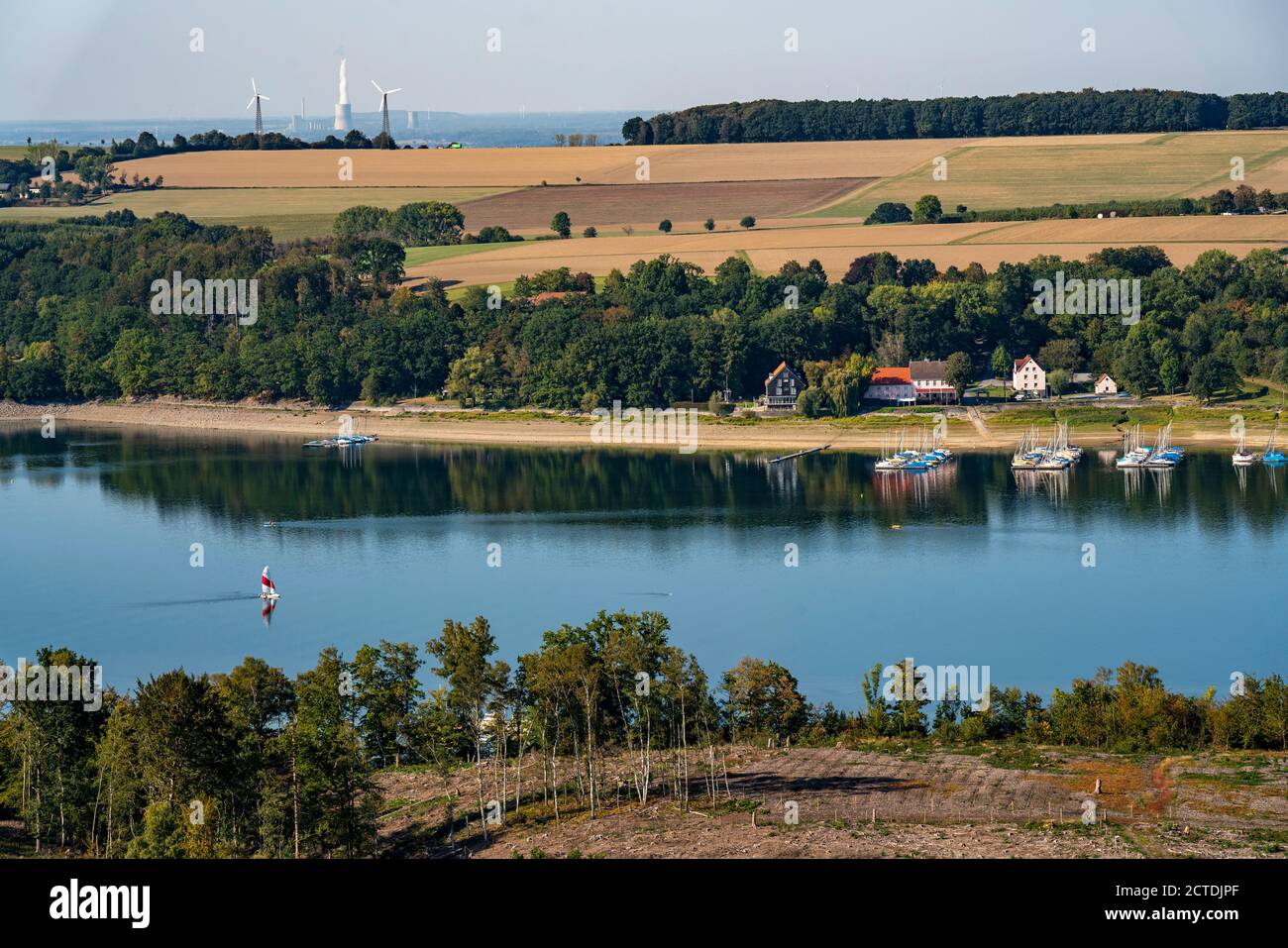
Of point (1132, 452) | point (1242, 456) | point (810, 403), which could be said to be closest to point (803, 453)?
point (810, 403)

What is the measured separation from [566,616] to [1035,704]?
34.1 ft

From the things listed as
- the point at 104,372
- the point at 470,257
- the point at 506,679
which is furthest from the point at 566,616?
the point at 470,257

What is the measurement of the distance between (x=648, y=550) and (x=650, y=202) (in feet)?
155

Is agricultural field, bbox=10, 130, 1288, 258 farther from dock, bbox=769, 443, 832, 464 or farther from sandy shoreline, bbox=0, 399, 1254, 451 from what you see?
dock, bbox=769, 443, 832, 464

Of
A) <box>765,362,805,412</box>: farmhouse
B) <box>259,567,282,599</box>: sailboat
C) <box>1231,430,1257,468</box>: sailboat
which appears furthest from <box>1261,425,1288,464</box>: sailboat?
<box>259,567,282,599</box>: sailboat

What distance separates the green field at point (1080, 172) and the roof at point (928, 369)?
21.1 m

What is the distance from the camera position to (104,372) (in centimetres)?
6800

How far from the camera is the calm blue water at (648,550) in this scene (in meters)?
29.2

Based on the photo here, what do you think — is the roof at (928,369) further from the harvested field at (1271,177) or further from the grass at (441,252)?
the grass at (441,252)

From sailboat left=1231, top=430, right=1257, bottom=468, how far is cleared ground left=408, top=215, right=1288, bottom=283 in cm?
1764

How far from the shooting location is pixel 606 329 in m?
62.3

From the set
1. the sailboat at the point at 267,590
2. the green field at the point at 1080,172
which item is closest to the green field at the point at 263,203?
the green field at the point at 1080,172
